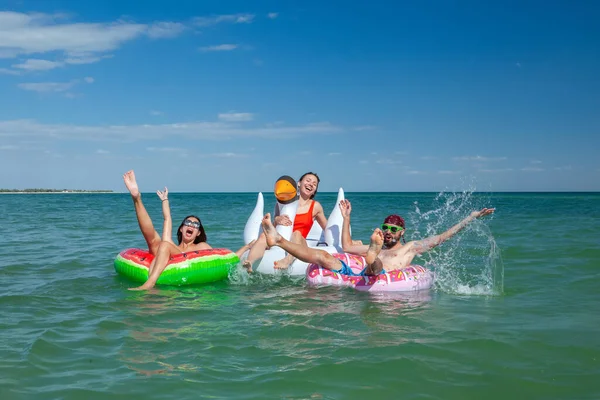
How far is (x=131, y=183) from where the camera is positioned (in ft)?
21.2

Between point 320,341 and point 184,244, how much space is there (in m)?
3.32

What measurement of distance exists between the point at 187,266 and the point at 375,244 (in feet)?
8.59

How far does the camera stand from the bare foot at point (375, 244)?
508 cm

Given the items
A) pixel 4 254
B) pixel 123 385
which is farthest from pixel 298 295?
pixel 4 254

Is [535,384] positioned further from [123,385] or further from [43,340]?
[43,340]

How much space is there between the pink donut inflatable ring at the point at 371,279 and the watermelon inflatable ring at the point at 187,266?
45.6 inches

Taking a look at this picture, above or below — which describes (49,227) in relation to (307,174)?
below

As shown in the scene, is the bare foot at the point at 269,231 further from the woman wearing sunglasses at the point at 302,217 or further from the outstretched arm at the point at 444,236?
the outstretched arm at the point at 444,236

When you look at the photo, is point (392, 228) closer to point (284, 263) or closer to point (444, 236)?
point (444, 236)

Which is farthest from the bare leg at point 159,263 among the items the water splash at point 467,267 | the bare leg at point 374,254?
the water splash at point 467,267

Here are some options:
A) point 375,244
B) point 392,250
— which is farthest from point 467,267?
point 375,244

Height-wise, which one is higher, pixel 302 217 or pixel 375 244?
pixel 302 217

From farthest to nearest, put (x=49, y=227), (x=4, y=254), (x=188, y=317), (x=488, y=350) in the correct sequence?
1. (x=49, y=227)
2. (x=4, y=254)
3. (x=188, y=317)
4. (x=488, y=350)

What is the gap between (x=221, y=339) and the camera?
175 inches
